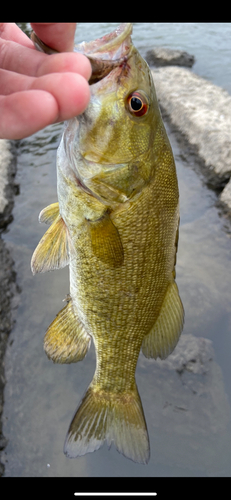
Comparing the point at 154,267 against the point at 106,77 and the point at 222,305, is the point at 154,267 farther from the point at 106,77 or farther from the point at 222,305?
the point at 222,305

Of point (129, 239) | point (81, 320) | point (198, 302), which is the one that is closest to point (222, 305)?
point (198, 302)

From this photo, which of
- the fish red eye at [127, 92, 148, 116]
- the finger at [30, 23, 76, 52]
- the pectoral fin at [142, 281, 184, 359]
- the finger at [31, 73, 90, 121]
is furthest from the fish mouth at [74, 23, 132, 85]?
the pectoral fin at [142, 281, 184, 359]

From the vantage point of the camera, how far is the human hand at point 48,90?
0.83m

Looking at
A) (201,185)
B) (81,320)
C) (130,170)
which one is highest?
(130,170)

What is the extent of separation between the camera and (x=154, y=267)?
180cm

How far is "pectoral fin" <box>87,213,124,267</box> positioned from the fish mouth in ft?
1.88

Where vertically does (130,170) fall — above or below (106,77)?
below

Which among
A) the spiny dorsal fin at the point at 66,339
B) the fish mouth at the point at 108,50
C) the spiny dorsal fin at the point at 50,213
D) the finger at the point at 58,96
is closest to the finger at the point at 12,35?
Result: the fish mouth at the point at 108,50

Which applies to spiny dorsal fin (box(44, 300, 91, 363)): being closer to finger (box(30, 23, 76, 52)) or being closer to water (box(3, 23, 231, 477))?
water (box(3, 23, 231, 477))

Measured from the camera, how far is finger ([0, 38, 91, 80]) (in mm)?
886

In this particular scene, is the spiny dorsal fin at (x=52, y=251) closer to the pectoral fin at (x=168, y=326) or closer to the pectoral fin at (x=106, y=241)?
the pectoral fin at (x=106, y=241)

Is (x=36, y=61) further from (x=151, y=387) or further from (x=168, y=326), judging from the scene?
(x=151, y=387)

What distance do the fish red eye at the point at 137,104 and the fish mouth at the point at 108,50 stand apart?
0.41 feet

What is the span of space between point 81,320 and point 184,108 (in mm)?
5152
